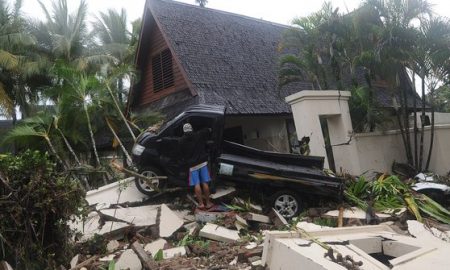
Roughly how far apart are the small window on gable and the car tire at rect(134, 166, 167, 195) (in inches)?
244

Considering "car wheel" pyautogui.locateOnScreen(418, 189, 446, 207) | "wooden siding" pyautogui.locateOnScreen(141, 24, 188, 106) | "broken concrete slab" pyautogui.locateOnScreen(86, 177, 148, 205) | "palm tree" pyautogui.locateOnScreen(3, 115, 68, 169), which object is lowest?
"car wheel" pyautogui.locateOnScreen(418, 189, 446, 207)

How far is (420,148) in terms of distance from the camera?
10617 mm

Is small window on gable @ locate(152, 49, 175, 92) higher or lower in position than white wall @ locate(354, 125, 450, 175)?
higher

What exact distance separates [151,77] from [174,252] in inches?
408

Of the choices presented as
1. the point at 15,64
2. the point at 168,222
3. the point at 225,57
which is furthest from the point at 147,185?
the point at 15,64

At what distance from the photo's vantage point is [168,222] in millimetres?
7176

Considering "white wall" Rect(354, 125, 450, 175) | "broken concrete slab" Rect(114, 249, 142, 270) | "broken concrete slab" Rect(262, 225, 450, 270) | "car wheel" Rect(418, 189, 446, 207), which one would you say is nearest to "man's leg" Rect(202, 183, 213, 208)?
"broken concrete slab" Rect(114, 249, 142, 270)

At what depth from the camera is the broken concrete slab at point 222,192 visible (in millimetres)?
8102

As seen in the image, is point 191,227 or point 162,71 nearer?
point 191,227

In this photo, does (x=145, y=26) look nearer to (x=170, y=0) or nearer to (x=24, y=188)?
(x=170, y=0)

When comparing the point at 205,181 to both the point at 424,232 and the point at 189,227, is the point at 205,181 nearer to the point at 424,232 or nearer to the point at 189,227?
the point at 189,227

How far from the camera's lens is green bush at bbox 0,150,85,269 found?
4.68 metres

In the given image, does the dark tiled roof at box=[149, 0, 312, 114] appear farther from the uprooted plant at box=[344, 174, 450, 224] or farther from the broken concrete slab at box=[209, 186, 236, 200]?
the uprooted plant at box=[344, 174, 450, 224]

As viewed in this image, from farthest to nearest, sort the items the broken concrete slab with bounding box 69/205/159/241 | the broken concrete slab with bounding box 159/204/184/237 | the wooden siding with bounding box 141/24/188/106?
the wooden siding with bounding box 141/24/188/106, the broken concrete slab with bounding box 159/204/184/237, the broken concrete slab with bounding box 69/205/159/241
